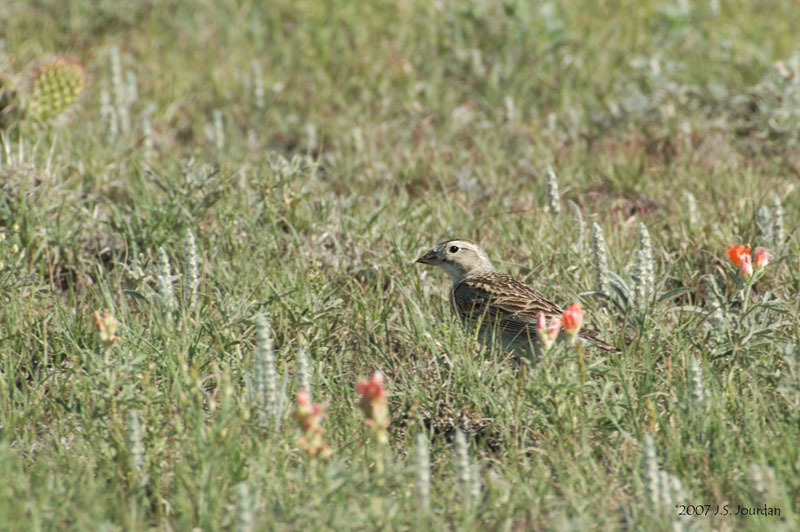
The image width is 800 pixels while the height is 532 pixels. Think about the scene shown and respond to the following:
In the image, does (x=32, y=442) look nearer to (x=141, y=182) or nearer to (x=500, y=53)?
(x=141, y=182)

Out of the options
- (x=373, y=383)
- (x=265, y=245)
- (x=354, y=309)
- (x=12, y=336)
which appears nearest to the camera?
(x=373, y=383)

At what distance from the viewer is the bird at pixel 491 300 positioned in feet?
18.2

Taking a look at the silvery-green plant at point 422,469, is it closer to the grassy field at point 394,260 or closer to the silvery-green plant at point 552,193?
the grassy field at point 394,260

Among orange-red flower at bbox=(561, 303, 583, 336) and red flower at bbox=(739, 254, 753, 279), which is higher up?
red flower at bbox=(739, 254, 753, 279)

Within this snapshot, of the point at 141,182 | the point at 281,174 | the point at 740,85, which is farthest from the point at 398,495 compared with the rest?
the point at 740,85

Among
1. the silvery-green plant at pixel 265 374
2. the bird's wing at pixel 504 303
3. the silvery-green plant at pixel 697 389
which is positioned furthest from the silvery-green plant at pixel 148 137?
the silvery-green plant at pixel 697 389

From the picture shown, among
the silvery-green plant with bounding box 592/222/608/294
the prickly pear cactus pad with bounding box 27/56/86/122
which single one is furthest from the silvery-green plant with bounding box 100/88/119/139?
the silvery-green plant with bounding box 592/222/608/294

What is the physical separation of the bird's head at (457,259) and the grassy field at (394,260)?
21cm

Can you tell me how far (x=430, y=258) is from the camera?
617cm

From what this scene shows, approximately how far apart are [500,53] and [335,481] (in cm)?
685

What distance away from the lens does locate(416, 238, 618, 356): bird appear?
18.2 feet

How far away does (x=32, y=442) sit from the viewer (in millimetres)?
4496

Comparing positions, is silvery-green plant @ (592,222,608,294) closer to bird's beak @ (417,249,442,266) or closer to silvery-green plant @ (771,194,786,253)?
bird's beak @ (417,249,442,266)

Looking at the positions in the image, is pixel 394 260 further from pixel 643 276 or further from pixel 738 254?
pixel 738 254
